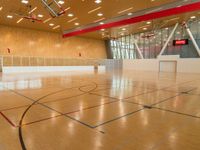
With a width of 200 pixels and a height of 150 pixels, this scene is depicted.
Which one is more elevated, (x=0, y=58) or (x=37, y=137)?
(x=0, y=58)

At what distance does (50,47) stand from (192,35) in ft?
54.8

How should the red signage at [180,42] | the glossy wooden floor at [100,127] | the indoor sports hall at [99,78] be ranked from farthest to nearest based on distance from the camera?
the red signage at [180,42] < the indoor sports hall at [99,78] < the glossy wooden floor at [100,127]

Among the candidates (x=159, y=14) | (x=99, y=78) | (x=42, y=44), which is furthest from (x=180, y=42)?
(x=42, y=44)

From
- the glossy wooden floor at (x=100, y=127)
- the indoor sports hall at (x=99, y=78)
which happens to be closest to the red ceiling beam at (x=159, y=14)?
the indoor sports hall at (x=99, y=78)

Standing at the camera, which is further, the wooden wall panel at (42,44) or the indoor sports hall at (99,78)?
the wooden wall panel at (42,44)

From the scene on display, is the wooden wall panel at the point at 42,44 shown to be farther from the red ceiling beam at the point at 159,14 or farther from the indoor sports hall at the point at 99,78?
the red ceiling beam at the point at 159,14

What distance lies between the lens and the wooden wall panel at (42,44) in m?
18.0

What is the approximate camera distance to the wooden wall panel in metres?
18.0

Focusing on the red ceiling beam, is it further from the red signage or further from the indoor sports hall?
the red signage

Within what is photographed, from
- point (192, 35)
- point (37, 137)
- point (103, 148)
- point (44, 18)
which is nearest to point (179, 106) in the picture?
point (103, 148)

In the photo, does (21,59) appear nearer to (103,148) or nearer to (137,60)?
(137,60)

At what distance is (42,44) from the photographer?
67.3 feet

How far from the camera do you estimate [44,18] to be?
48.2ft

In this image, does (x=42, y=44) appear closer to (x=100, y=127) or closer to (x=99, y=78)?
(x=99, y=78)
